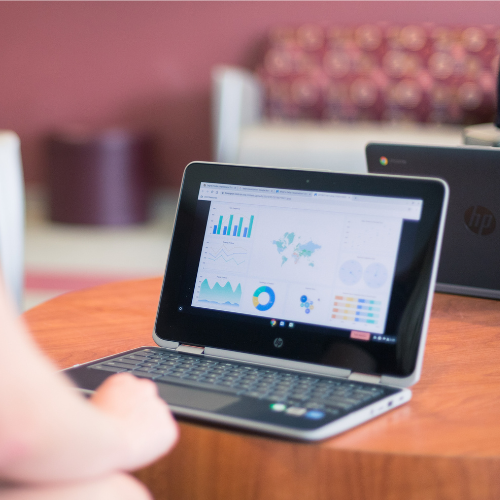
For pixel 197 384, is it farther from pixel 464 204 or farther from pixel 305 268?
pixel 464 204

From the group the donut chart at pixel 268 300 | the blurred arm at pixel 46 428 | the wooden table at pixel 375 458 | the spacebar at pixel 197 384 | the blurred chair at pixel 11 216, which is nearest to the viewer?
the blurred arm at pixel 46 428

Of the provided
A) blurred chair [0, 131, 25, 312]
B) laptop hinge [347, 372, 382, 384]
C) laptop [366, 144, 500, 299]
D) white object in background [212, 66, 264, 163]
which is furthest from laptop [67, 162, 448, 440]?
white object in background [212, 66, 264, 163]

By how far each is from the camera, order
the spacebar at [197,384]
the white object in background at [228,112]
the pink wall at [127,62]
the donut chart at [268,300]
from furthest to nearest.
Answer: the pink wall at [127,62]
the white object in background at [228,112]
the donut chart at [268,300]
the spacebar at [197,384]

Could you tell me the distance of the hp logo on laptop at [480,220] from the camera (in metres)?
0.99

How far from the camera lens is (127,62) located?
451cm

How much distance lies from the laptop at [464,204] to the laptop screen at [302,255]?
12.7 inches

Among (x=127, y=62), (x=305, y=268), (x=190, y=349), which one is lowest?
(x=190, y=349)

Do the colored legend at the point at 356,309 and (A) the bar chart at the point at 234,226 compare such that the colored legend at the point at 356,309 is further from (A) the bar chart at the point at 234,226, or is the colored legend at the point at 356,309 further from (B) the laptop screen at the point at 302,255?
(A) the bar chart at the point at 234,226

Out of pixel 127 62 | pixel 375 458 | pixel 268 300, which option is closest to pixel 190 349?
pixel 268 300

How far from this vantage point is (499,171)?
3.18 ft

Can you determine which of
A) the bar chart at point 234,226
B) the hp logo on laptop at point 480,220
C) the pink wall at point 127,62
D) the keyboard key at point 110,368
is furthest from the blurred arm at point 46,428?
the pink wall at point 127,62

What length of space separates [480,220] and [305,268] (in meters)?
0.38

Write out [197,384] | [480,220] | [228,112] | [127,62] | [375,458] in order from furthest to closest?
[127,62] < [228,112] < [480,220] < [197,384] < [375,458]

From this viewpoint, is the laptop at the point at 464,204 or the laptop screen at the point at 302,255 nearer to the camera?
the laptop screen at the point at 302,255
